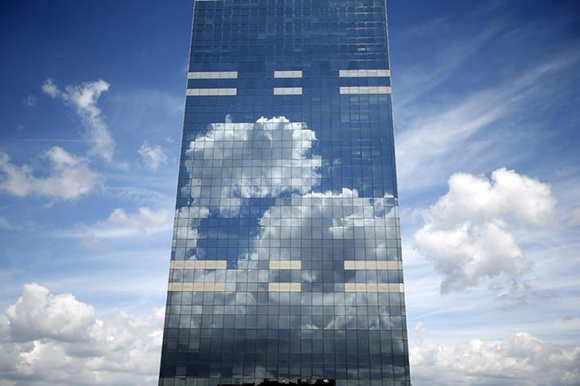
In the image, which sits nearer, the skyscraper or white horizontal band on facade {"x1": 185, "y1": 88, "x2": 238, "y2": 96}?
the skyscraper

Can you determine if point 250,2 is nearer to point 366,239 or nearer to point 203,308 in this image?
point 366,239

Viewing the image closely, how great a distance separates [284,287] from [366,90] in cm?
4772

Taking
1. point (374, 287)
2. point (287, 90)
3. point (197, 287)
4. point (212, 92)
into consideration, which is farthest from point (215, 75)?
point (374, 287)

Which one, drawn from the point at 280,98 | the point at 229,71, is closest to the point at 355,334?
the point at 280,98

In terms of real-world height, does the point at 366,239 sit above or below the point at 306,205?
below

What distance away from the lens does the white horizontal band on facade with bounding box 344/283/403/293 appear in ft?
324

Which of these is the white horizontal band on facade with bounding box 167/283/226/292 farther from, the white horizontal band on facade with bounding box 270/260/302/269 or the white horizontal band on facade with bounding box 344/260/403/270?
the white horizontal band on facade with bounding box 344/260/403/270

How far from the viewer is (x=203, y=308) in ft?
324

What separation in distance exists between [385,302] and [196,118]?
56.4m

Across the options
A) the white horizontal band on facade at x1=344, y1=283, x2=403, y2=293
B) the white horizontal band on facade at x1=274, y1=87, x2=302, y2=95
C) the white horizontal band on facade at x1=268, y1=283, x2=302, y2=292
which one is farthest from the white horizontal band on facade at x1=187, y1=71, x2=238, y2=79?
the white horizontal band on facade at x1=344, y1=283, x2=403, y2=293

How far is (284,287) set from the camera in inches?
3915

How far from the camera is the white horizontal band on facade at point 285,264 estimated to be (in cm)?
10075

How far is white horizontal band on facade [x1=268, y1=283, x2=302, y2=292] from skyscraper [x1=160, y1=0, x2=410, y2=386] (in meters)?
0.20

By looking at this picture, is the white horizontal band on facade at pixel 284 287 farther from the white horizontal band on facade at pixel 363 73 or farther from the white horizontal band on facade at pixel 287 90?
the white horizontal band on facade at pixel 363 73
